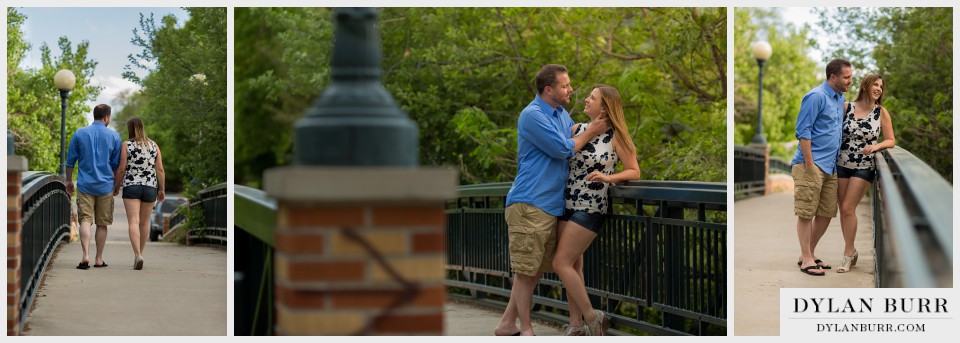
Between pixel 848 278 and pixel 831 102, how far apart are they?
0.92 meters

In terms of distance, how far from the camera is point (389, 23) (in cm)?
999

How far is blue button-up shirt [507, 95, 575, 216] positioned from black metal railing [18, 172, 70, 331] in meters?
2.00

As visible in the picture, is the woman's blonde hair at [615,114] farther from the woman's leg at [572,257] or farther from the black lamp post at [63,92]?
the black lamp post at [63,92]

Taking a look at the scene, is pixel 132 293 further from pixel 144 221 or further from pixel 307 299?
pixel 307 299

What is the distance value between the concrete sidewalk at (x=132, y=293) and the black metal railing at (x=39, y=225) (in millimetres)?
83

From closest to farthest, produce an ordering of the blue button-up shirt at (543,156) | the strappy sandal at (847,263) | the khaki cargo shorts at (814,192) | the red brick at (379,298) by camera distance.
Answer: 1. the red brick at (379,298)
2. the blue button-up shirt at (543,156)
3. the khaki cargo shorts at (814,192)
4. the strappy sandal at (847,263)

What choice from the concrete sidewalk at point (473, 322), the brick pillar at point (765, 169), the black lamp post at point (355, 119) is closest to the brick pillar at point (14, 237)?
the concrete sidewalk at point (473, 322)

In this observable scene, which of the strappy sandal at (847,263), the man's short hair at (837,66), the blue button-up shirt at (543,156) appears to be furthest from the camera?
the strappy sandal at (847,263)

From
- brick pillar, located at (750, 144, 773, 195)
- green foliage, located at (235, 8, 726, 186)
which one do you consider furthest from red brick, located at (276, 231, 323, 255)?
brick pillar, located at (750, 144, 773, 195)

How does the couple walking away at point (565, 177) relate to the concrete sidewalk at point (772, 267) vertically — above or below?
above

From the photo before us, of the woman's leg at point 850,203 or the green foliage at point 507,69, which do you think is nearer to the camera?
the woman's leg at point 850,203

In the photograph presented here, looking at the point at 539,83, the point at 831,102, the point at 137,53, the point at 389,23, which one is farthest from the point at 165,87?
the point at 389,23

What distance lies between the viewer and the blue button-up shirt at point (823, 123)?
574cm

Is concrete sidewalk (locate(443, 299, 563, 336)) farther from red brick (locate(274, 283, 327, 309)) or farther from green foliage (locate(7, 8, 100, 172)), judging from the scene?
red brick (locate(274, 283, 327, 309))
